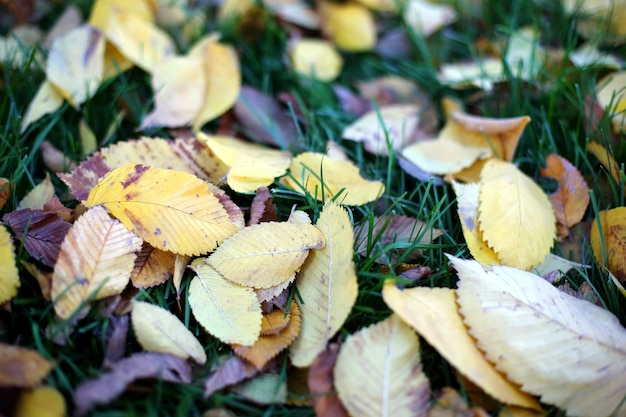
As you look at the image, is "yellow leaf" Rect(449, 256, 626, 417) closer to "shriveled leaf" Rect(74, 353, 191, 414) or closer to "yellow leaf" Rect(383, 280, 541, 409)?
"yellow leaf" Rect(383, 280, 541, 409)

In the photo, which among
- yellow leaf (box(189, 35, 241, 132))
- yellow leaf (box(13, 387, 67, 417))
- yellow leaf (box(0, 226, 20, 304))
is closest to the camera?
yellow leaf (box(13, 387, 67, 417))

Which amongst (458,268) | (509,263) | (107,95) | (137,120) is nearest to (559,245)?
(509,263)

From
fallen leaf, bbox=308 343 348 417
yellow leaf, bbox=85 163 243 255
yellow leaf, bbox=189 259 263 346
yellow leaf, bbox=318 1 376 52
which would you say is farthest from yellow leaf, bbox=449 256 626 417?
yellow leaf, bbox=318 1 376 52

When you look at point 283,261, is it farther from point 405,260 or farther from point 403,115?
point 403,115

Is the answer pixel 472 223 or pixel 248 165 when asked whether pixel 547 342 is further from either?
pixel 248 165

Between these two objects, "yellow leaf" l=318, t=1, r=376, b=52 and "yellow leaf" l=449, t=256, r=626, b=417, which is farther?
"yellow leaf" l=318, t=1, r=376, b=52
